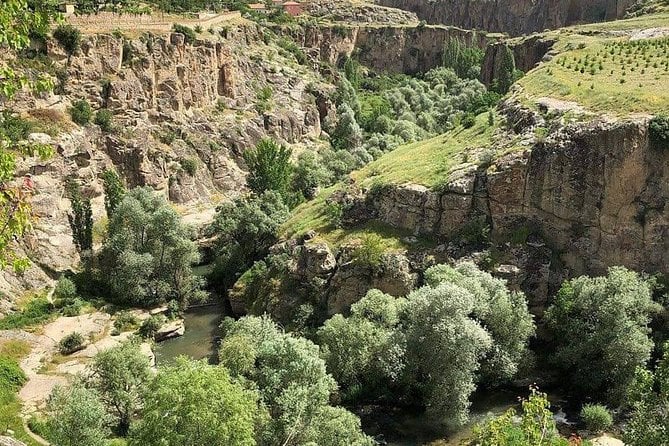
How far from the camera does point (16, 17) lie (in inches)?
375

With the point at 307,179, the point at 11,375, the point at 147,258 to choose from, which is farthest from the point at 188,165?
the point at 11,375

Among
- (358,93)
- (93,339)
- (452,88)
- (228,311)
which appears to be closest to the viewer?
(93,339)

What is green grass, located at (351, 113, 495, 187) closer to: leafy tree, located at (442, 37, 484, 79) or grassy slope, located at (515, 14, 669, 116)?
grassy slope, located at (515, 14, 669, 116)

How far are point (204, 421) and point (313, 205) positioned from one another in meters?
29.6

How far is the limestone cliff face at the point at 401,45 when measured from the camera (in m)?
112

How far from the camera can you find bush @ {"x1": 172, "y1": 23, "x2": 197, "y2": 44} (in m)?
68.3

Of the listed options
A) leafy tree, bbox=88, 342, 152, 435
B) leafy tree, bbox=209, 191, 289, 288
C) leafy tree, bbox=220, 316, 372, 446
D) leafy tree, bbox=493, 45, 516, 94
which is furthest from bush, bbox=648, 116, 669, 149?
leafy tree, bbox=493, 45, 516, 94

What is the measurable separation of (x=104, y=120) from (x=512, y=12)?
98.7m

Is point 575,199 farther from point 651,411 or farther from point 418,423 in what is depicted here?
point 651,411

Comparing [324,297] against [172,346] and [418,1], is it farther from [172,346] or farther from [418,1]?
[418,1]

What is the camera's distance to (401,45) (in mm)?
114188

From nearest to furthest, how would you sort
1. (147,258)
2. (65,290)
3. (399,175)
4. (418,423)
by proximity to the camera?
(418,423)
(399,175)
(65,290)
(147,258)

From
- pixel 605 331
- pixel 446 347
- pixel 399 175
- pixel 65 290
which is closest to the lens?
pixel 446 347

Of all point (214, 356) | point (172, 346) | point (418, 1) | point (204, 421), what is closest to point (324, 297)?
point (214, 356)
